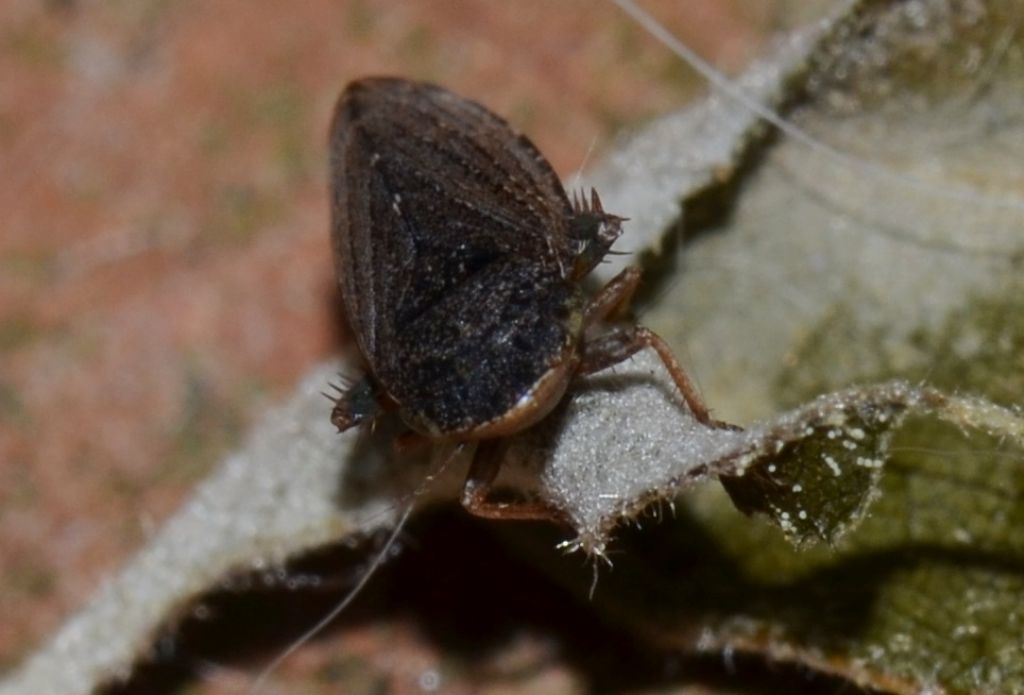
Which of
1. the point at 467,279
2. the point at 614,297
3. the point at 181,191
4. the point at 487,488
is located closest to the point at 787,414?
the point at 614,297

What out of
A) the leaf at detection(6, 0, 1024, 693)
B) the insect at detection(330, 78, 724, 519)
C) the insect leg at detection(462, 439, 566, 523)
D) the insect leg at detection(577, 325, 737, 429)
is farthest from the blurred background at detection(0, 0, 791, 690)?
the insect leg at detection(577, 325, 737, 429)

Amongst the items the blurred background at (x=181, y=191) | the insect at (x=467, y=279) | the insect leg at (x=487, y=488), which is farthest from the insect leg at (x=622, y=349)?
the blurred background at (x=181, y=191)

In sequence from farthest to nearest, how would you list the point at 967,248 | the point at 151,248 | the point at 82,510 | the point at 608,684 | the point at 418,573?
the point at 151,248 → the point at 82,510 → the point at 418,573 → the point at 608,684 → the point at 967,248

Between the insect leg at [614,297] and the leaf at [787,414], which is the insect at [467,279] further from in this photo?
the leaf at [787,414]

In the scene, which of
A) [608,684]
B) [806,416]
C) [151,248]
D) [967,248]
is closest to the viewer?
[806,416]

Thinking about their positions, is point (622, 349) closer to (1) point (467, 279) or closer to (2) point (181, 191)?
(1) point (467, 279)

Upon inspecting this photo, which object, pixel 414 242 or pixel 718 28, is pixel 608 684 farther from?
pixel 718 28

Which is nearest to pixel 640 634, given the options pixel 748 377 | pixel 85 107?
pixel 748 377
